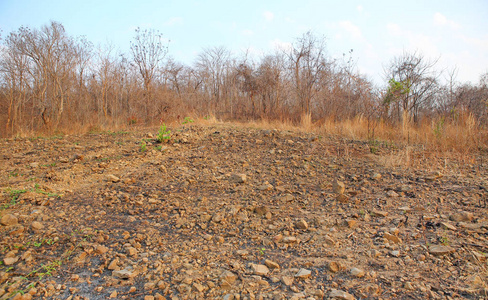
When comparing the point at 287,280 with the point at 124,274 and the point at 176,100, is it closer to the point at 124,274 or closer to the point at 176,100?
the point at 124,274

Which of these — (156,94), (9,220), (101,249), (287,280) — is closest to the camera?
(287,280)

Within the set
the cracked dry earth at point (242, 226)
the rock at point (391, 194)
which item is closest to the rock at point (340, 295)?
the cracked dry earth at point (242, 226)

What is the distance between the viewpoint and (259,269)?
1.84 meters

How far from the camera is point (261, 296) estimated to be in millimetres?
1592

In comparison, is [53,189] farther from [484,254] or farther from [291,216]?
[484,254]

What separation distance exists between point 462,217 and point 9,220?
12.5 ft

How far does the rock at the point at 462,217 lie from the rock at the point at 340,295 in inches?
60.2

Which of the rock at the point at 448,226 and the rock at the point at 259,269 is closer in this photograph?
the rock at the point at 259,269

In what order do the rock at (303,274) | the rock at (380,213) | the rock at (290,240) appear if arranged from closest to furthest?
the rock at (303,274) → the rock at (290,240) → the rock at (380,213)

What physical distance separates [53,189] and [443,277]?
11.8ft

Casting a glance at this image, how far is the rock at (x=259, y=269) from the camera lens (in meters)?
1.81

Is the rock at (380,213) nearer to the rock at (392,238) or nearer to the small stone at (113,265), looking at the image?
the rock at (392,238)

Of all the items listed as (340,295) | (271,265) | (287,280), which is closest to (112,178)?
(271,265)

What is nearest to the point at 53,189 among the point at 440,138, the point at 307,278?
the point at 307,278
